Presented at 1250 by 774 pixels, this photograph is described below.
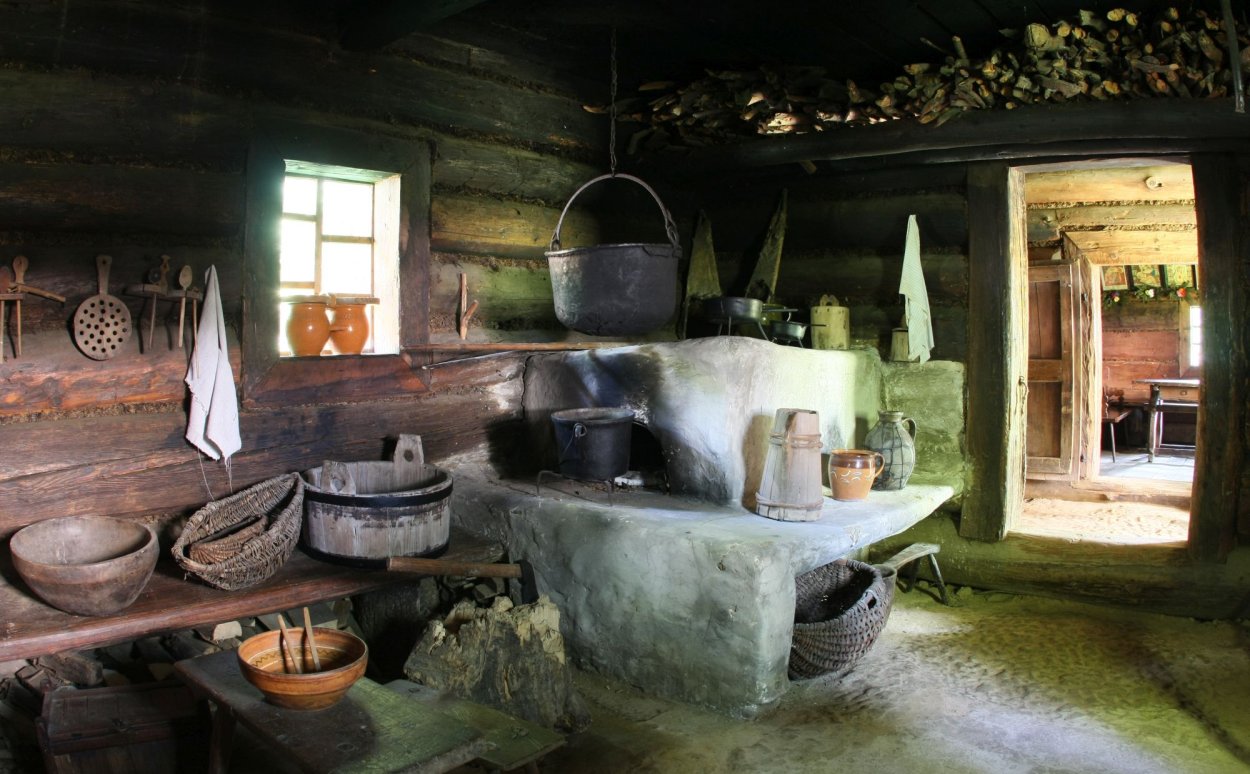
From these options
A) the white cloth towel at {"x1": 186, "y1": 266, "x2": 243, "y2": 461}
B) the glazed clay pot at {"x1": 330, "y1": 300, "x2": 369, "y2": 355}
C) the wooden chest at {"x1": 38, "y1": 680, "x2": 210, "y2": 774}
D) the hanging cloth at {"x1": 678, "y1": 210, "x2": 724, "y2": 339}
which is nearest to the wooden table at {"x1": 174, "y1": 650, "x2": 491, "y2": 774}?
the wooden chest at {"x1": 38, "y1": 680, "x2": 210, "y2": 774}

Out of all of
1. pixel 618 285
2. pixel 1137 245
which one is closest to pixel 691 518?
pixel 618 285

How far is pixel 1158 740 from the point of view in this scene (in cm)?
342

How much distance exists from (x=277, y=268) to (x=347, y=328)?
0.44 m

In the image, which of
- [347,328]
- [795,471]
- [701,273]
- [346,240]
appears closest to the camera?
[795,471]

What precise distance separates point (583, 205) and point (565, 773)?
3521mm

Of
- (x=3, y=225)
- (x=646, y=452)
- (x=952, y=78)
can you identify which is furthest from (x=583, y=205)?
(x=3, y=225)

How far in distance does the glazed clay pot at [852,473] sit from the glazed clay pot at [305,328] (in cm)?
265

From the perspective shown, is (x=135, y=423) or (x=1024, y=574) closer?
(x=135, y=423)

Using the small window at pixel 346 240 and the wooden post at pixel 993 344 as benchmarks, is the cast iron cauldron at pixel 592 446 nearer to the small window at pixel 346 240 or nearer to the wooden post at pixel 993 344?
the small window at pixel 346 240

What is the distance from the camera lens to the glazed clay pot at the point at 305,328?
13.6ft

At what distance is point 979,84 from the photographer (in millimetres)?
4602

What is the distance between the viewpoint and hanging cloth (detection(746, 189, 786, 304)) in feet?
18.4

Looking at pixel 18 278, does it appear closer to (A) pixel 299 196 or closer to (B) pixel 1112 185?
(A) pixel 299 196

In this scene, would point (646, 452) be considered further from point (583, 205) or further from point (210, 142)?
point (210, 142)
